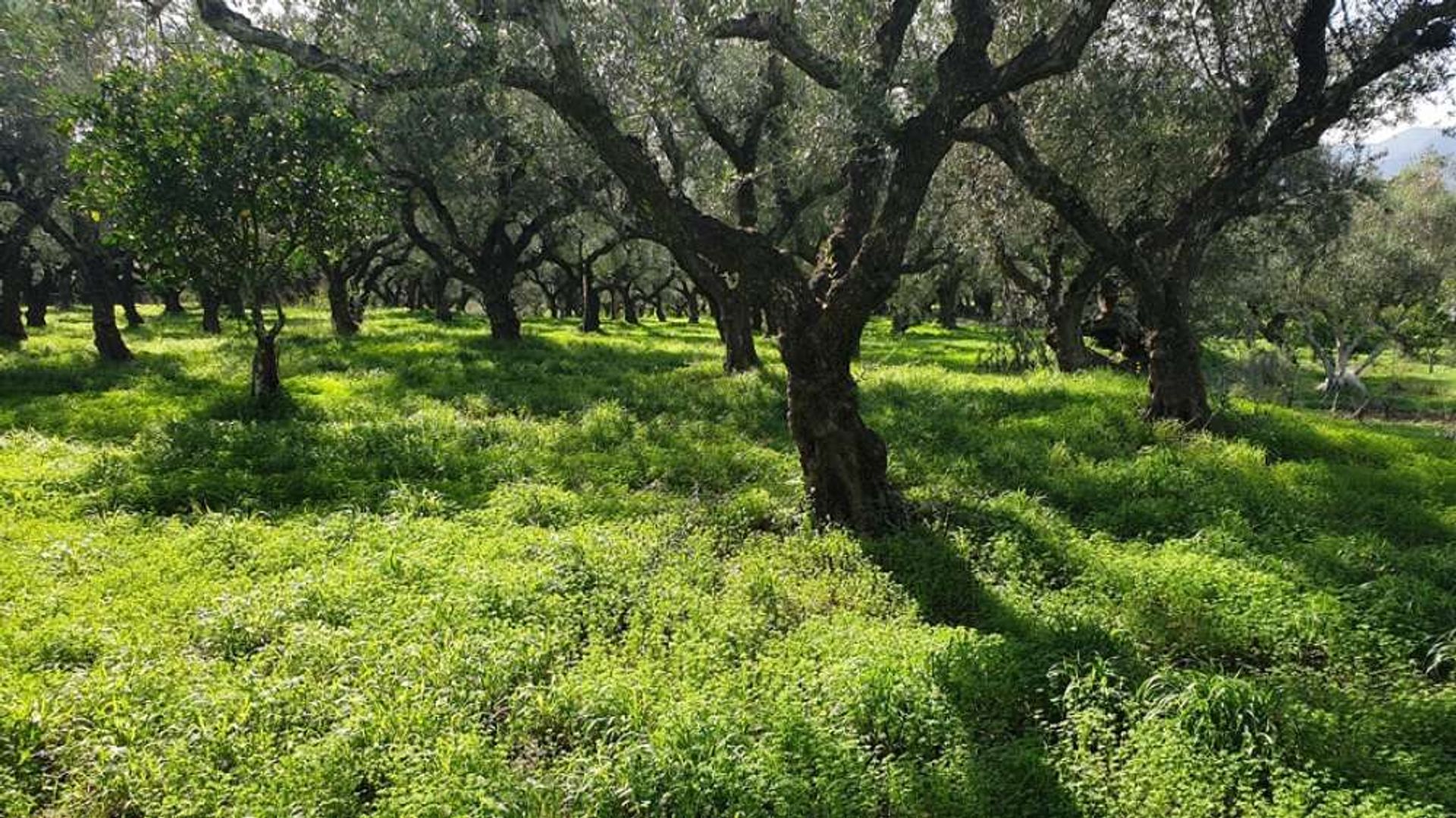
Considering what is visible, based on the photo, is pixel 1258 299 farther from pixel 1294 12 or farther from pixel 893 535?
pixel 893 535

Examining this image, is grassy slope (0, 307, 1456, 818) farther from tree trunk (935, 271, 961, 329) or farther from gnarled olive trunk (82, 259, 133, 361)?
tree trunk (935, 271, 961, 329)

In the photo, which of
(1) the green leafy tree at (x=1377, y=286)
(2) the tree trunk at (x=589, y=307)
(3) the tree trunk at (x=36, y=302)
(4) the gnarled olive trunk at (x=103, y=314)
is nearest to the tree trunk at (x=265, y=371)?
(4) the gnarled olive trunk at (x=103, y=314)

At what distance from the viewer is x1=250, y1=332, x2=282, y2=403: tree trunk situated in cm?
1557

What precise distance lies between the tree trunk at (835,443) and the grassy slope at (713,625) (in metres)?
0.49

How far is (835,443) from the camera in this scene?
9.09m

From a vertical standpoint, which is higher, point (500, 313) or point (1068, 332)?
point (500, 313)

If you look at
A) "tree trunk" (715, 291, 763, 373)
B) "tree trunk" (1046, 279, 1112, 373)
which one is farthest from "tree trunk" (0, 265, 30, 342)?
"tree trunk" (1046, 279, 1112, 373)

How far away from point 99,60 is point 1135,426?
2296 cm

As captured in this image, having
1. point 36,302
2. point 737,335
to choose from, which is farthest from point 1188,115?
point 36,302

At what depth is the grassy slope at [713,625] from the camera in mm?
4922

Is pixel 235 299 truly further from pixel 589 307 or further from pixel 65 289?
pixel 65 289

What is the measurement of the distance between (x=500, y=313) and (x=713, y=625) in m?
22.4

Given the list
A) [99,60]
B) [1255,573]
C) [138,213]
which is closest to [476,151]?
[99,60]

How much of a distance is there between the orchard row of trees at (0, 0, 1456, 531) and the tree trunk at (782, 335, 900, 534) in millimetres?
37
